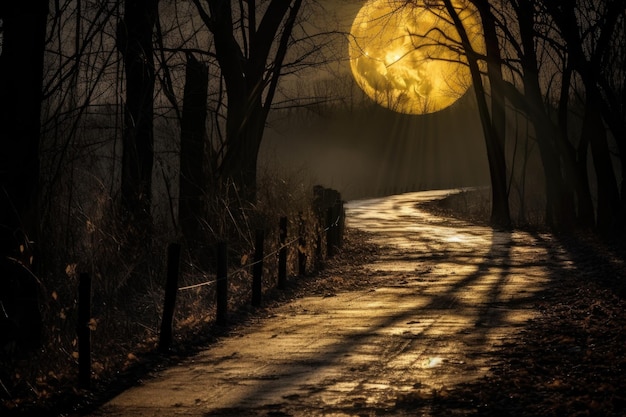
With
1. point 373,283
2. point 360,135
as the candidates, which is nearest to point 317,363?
point 373,283

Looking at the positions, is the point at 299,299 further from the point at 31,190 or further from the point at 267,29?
the point at 267,29

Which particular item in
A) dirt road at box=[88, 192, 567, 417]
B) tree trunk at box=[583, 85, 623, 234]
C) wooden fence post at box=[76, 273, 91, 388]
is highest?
tree trunk at box=[583, 85, 623, 234]

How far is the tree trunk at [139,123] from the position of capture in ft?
50.3

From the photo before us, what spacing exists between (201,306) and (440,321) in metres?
3.41

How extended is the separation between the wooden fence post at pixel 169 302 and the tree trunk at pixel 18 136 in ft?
4.71

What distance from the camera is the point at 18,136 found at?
392 inches

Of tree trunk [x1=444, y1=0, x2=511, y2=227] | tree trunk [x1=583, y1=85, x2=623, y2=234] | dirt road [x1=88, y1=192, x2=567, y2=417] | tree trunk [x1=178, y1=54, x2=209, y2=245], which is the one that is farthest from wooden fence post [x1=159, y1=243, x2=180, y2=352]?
tree trunk [x1=444, y1=0, x2=511, y2=227]

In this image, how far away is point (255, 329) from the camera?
12.4m

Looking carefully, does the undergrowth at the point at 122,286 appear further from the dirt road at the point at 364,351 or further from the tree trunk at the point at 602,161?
the tree trunk at the point at 602,161

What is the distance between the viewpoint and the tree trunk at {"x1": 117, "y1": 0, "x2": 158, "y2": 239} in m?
15.3

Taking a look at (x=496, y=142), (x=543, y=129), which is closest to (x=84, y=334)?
(x=543, y=129)

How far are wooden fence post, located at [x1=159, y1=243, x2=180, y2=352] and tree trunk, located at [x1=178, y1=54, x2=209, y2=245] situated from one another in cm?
654

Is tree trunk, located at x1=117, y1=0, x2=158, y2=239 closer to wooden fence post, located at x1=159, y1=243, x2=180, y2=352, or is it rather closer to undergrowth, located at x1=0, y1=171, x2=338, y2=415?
undergrowth, located at x1=0, y1=171, x2=338, y2=415

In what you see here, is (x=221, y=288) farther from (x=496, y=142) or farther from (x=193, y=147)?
(x=496, y=142)
